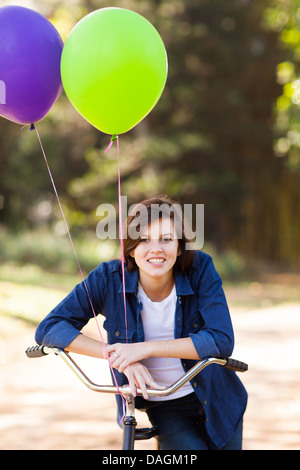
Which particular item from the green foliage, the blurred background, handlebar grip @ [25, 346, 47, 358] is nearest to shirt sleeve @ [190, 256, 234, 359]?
handlebar grip @ [25, 346, 47, 358]

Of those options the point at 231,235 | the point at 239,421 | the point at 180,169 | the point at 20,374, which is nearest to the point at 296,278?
the point at 231,235

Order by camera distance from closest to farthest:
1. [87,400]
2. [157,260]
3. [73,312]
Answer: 1. [157,260]
2. [73,312]
3. [87,400]

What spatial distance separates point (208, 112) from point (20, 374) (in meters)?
10.2

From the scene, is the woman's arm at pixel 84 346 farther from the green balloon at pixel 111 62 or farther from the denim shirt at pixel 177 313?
the green balloon at pixel 111 62

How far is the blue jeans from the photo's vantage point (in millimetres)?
2215

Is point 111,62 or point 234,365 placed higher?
point 111,62

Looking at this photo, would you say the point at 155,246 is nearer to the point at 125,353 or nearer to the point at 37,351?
the point at 125,353

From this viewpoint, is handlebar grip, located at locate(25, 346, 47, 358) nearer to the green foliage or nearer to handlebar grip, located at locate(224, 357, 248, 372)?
handlebar grip, located at locate(224, 357, 248, 372)

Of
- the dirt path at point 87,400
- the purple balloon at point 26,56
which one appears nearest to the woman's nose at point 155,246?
the purple balloon at point 26,56

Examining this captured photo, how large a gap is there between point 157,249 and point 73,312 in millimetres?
378

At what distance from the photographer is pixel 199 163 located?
50.4ft

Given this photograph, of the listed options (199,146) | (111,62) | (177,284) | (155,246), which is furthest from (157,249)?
(199,146)

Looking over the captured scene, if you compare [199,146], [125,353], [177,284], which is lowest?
[125,353]

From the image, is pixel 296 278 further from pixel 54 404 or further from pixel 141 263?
pixel 141 263
